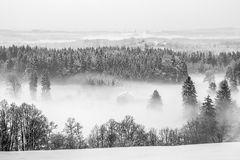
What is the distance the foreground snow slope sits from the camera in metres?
8.30

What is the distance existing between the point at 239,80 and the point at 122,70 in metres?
57.5

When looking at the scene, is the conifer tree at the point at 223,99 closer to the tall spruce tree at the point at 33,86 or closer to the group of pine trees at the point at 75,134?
the group of pine trees at the point at 75,134

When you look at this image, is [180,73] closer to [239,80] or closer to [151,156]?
[239,80]

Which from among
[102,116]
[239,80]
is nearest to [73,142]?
[102,116]

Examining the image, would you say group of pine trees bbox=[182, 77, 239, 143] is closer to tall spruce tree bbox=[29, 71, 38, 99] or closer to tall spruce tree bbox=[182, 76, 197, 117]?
tall spruce tree bbox=[182, 76, 197, 117]

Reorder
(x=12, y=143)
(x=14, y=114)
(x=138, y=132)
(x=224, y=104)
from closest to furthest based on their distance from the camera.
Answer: (x=12, y=143) < (x=14, y=114) < (x=138, y=132) < (x=224, y=104)

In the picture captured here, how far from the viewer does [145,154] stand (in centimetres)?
890

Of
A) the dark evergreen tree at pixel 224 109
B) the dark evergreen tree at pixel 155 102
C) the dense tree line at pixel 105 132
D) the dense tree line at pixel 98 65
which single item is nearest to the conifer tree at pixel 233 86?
the dark evergreen tree at pixel 155 102

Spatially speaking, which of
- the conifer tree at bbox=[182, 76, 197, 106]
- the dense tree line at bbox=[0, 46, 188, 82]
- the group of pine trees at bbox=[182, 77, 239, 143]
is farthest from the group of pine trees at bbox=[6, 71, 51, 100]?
the group of pine trees at bbox=[182, 77, 239, 143]

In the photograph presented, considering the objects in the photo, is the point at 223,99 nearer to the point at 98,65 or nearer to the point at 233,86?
the point at 233,86

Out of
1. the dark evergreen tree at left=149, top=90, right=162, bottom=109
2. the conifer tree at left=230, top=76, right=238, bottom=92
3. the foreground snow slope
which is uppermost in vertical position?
the foreground snow slope

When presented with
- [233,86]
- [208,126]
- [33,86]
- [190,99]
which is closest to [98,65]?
[33,86]

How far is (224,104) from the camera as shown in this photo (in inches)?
2820

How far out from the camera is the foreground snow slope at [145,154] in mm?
8305
